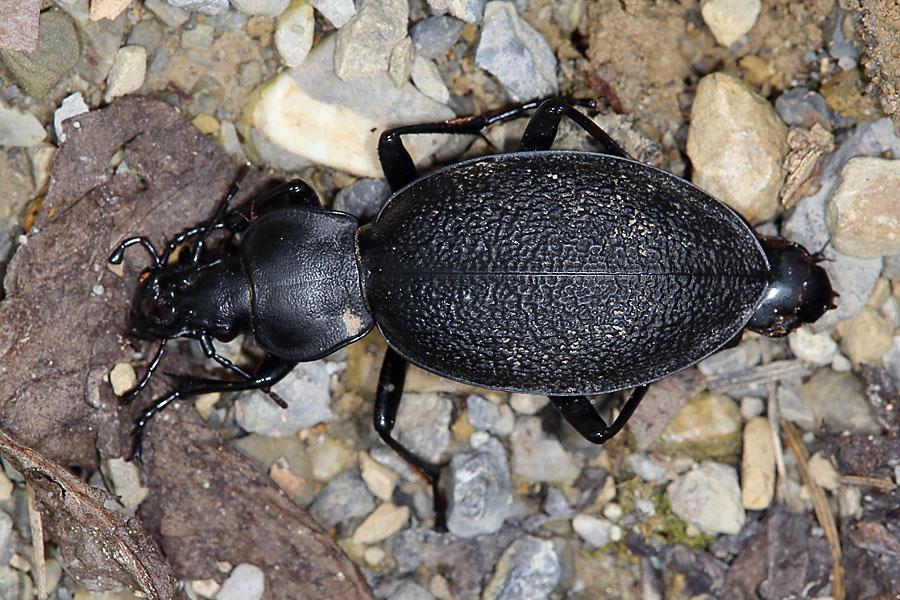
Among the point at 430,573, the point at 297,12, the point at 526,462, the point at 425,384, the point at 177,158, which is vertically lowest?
the point at 430,573

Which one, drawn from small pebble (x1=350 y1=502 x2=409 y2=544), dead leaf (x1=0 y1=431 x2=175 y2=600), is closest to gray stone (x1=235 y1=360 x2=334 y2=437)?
small pebble (x1=350 y1=502 x2=409 y2=544)

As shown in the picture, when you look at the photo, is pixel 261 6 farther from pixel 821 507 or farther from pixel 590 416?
pixel 821 507

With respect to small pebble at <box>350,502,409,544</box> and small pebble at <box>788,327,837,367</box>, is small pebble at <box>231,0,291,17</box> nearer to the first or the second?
small pebble at <box>350,502,409,544</box>

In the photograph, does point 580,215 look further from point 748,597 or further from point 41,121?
point 41,121

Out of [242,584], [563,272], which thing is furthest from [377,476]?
[563,272]

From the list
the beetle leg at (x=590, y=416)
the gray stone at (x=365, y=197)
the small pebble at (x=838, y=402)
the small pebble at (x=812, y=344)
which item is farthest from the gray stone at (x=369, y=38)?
the small pebble at (x=838, y=402)

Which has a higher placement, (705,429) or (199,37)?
(199,37)

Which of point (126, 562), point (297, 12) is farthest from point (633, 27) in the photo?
point (126, 562)
